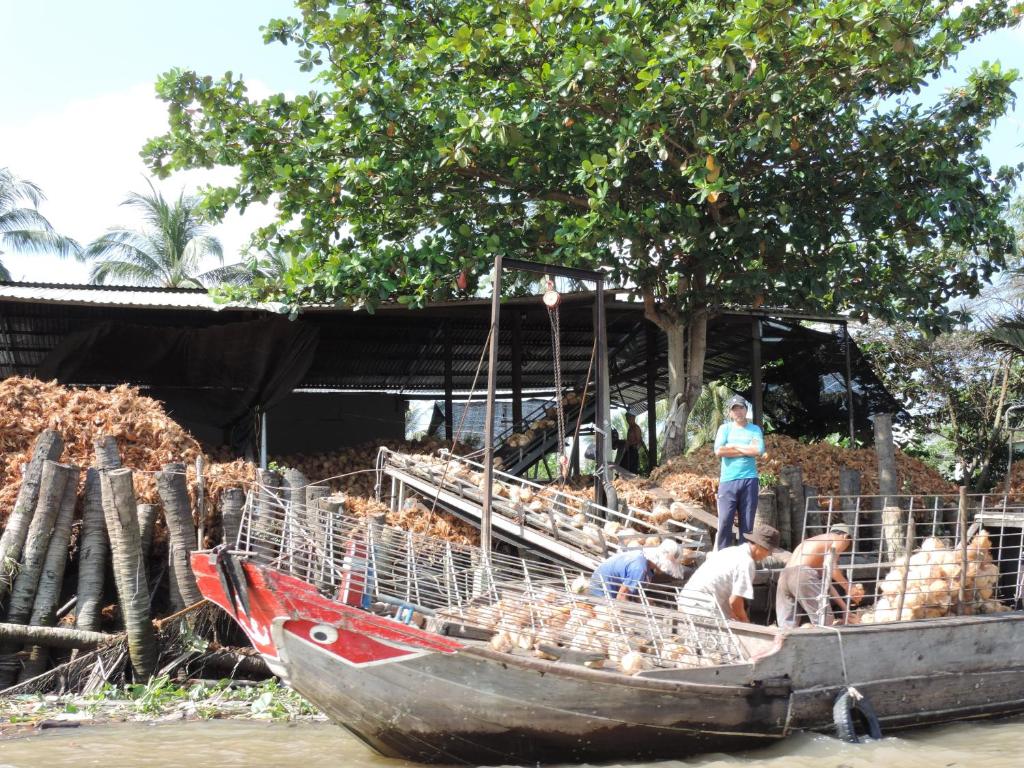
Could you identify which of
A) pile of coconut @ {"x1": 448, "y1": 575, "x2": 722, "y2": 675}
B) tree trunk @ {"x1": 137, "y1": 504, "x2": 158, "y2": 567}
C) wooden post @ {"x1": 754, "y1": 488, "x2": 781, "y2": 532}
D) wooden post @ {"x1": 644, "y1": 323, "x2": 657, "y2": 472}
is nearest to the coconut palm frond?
wooden post @ {"x1": 644, "y1": 323, "x2": 657, "y2": 472}

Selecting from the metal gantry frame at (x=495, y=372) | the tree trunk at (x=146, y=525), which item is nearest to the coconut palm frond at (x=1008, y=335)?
the metal gantry frame at (x=495, y=372)

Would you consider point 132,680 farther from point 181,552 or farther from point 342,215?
point 342,215

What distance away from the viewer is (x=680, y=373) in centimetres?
1405

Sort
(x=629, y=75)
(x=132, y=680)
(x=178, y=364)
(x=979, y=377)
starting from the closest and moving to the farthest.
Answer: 1. (x=132, y=680)
2. (x=629, y=75)
3. (x=178, y=364)
4. (x=979, y=377)

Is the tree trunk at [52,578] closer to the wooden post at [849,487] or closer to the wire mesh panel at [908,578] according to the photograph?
the wire mesh panel at [908,578]

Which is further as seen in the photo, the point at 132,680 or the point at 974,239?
the point at 974,239

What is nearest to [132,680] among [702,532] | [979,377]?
[702,532]

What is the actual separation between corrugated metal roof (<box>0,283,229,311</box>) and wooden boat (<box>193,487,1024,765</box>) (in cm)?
591

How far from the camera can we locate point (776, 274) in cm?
1309

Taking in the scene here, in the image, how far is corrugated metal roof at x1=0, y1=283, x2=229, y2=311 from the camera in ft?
41.4

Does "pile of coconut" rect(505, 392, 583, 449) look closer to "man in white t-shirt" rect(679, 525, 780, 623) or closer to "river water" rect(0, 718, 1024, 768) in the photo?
"man in white t-shirt" rect(679, 525, 780, 623)

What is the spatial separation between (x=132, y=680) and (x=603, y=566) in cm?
418

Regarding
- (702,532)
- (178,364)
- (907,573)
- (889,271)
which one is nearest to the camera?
(907,573)

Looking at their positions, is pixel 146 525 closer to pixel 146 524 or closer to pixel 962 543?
pixel 146 524
